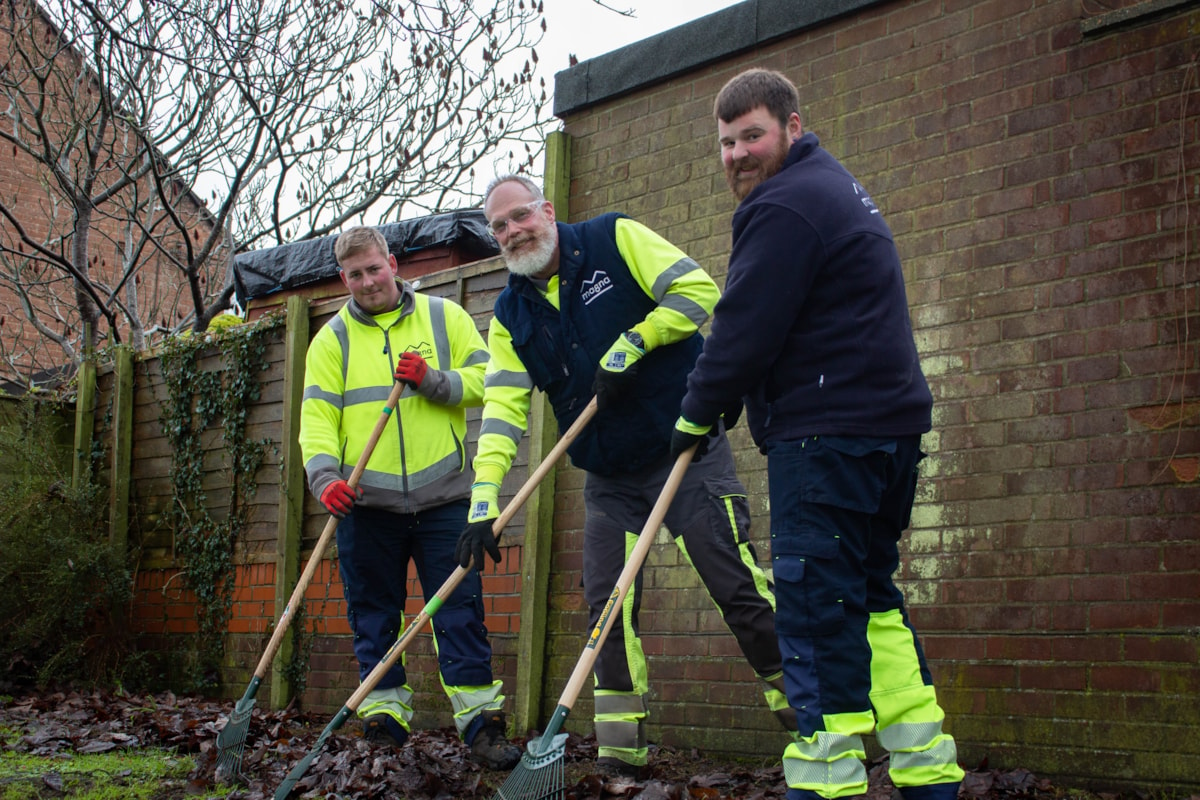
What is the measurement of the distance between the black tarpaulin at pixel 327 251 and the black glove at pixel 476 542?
12.4ft

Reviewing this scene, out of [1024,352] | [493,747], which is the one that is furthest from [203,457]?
[1024,352]

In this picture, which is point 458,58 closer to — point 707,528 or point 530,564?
point 530,564

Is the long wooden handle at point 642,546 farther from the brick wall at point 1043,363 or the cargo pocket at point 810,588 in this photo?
the brick wall at point 1043,363

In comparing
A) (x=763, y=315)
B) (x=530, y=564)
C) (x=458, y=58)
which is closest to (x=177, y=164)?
(x=458, y=58)

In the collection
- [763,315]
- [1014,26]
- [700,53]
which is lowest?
[763,315]

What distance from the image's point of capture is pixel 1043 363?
14.7ft

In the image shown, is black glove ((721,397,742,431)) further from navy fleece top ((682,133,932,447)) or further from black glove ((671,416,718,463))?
navy fleece top ((682,133,932,447))

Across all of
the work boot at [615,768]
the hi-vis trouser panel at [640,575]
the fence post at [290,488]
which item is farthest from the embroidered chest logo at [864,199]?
the fence post at [290,488]

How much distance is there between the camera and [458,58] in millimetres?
12586

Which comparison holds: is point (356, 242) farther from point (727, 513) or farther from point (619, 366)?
point (727, 513)

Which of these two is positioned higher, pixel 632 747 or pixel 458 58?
pixel 458 58

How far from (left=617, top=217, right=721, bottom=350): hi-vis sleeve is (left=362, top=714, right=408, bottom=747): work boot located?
2021mm

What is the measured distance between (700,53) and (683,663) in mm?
2972

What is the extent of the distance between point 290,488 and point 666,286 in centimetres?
417
